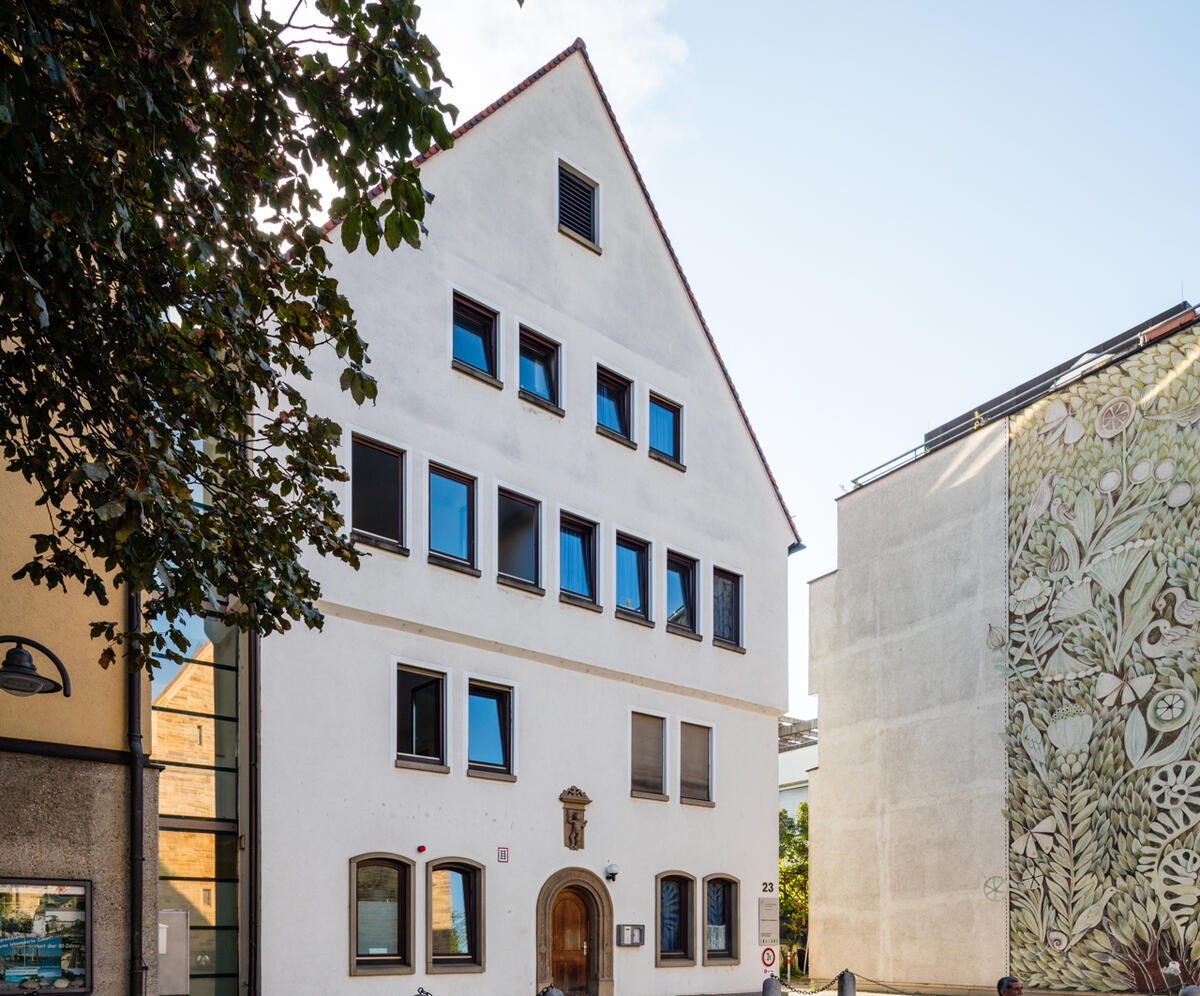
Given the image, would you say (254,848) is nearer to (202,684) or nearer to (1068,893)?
(202,684)

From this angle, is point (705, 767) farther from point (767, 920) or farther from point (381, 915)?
point (381, 915)

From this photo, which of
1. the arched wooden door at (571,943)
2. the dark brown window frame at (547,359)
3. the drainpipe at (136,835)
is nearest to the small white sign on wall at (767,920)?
the arched wooden door at (571,943)

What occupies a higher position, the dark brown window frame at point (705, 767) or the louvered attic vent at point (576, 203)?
the louvered attic vent at point (576, 203)

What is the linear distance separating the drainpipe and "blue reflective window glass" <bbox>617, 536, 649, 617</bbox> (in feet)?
37.3

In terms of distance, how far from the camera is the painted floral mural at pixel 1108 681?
24.4 m

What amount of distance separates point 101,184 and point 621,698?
16077 millimetres

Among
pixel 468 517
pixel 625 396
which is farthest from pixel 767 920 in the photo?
pixel 625 396

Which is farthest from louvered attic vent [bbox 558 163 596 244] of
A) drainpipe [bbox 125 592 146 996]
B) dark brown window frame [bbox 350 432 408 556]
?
drainpipe [bbox 125 592 146 996]

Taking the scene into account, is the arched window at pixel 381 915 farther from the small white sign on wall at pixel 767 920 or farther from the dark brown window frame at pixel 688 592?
the dark brown window frame at pixel 688 592

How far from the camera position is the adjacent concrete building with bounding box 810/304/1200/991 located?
2484 cm

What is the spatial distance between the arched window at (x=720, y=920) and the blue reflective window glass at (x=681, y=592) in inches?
177

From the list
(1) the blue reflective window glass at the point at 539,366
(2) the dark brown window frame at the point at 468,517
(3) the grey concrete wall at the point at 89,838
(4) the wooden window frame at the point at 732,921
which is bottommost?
(4) the wooden window frame at the point at 732,921

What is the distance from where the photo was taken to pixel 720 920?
2380 cm

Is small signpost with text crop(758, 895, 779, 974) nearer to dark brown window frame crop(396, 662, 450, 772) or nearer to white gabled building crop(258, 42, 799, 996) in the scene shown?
white gabled building crop(258, 42, 799, 996)
